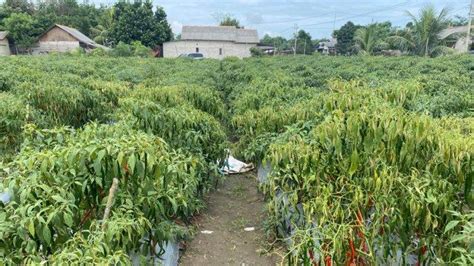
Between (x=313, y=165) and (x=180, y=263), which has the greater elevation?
(x=313, y=165)

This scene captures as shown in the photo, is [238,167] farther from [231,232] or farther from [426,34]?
[426,34]

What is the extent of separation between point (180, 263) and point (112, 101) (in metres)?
3.77

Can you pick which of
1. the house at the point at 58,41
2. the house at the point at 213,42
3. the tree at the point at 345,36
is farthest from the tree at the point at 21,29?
the tree at the point at 345,36

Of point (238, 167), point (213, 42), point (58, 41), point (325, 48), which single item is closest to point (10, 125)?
point (238, 167)

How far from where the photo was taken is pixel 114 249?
6.54 feet

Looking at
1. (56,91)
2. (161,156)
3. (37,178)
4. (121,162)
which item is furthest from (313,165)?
(56,91)

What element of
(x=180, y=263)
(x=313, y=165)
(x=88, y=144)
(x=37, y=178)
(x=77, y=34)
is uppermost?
(x=77, y=34)

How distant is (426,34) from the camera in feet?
73.2

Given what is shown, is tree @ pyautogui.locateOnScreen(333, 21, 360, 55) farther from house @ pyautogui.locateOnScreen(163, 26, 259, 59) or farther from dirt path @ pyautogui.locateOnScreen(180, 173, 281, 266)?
dirt path @ pyautogui.locateOnScreen(180, 173, 281, 266)

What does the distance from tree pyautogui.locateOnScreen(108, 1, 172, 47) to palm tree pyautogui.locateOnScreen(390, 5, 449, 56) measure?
2242 cm

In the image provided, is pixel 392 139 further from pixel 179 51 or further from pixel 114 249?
pixel 179 51

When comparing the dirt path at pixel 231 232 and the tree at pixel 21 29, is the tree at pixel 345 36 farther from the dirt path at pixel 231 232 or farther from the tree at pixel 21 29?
the dirt path at pixel 231 232

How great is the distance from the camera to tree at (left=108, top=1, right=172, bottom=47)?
36.0 m

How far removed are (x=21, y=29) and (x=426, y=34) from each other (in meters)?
31.8
